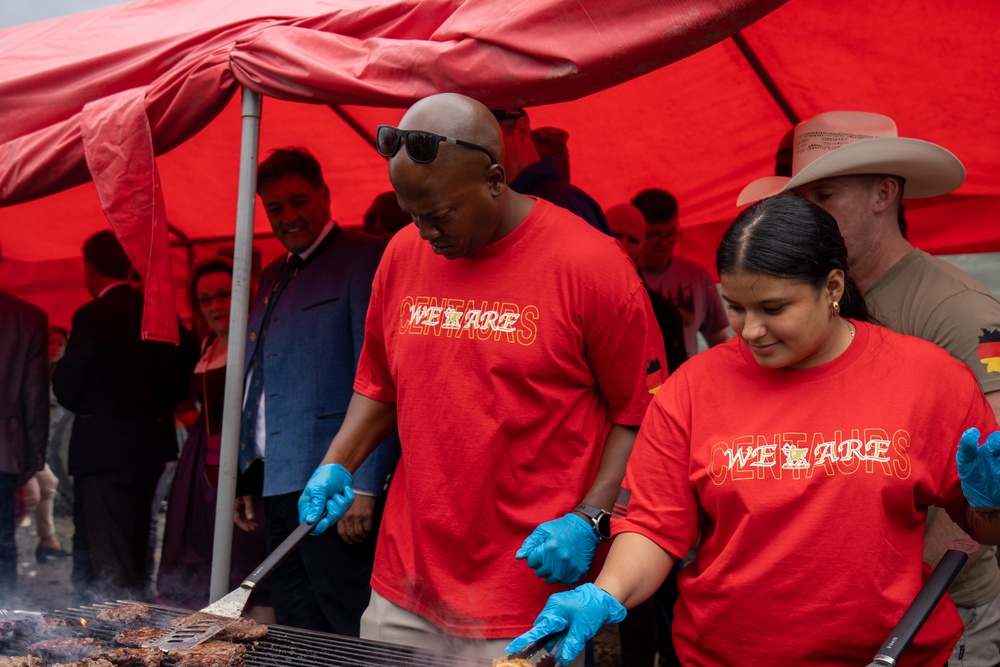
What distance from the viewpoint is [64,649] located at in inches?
94.3

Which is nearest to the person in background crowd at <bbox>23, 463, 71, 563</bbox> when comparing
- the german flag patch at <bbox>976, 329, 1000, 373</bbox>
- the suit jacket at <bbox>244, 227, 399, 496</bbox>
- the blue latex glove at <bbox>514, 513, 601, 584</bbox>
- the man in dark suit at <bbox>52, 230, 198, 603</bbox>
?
the man in dark suit at <bbox>52, 230, 198, 603</bbox>

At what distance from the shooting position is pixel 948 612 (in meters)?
1.96

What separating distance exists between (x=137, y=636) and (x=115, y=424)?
2682 mm

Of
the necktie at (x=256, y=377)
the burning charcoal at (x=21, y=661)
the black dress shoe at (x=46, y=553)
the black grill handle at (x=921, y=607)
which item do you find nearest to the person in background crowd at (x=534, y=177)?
the necktie at (x=256, y=377)

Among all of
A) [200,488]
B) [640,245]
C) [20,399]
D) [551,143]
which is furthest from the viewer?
[20,399]

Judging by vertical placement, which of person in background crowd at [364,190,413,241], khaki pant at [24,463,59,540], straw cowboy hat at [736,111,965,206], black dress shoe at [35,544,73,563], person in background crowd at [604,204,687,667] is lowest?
black dress shoe at [35,544,73,563]

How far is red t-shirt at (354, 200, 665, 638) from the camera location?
241cm

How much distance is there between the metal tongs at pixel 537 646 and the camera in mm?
1906

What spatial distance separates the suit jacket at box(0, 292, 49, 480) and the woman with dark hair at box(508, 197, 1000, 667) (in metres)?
4.27

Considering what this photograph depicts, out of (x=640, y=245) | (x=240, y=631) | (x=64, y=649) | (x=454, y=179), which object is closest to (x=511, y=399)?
(x=454, y=179)

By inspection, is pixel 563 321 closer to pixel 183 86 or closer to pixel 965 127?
pixel 183 86

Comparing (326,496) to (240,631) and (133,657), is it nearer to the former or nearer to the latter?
(240,631)

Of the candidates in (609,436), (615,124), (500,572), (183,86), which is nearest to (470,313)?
(609,436)

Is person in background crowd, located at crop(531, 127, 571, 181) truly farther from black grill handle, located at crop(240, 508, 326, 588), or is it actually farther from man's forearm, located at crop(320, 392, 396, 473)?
black grill handle, located at crop(240, 508, 326, 588)
